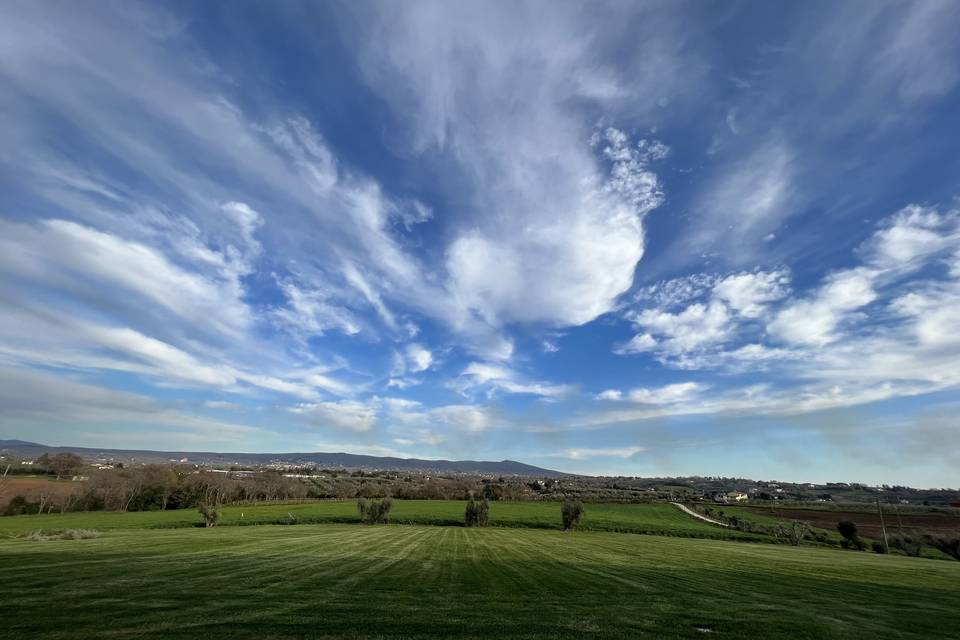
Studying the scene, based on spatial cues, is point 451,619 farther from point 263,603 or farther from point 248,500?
point 248,500

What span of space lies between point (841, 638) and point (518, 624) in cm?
1043

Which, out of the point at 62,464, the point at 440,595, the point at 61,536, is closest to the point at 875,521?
the point at 440,595

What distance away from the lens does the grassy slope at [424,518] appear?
244 ft

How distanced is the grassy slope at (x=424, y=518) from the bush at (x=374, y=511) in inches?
137

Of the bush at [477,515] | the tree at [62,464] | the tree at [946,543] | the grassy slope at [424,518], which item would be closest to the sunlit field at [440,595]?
the tree at [946,543]

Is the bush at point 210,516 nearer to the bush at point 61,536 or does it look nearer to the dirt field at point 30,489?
the bush at point 61,536

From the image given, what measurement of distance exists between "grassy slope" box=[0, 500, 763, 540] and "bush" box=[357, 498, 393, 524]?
11.5 feet

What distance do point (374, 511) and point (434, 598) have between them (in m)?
70.3

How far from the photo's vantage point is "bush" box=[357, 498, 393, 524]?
83.2 m

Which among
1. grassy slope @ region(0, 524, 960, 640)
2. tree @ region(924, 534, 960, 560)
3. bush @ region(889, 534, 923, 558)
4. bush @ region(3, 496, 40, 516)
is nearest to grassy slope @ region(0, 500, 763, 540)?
bush @ region(3, 496, 40, 516)

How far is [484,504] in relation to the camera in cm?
8675

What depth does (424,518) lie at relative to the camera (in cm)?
9112

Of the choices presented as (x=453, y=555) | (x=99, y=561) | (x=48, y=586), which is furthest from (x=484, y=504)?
(x=48, y=586)

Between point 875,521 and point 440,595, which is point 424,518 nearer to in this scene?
point 440,595
